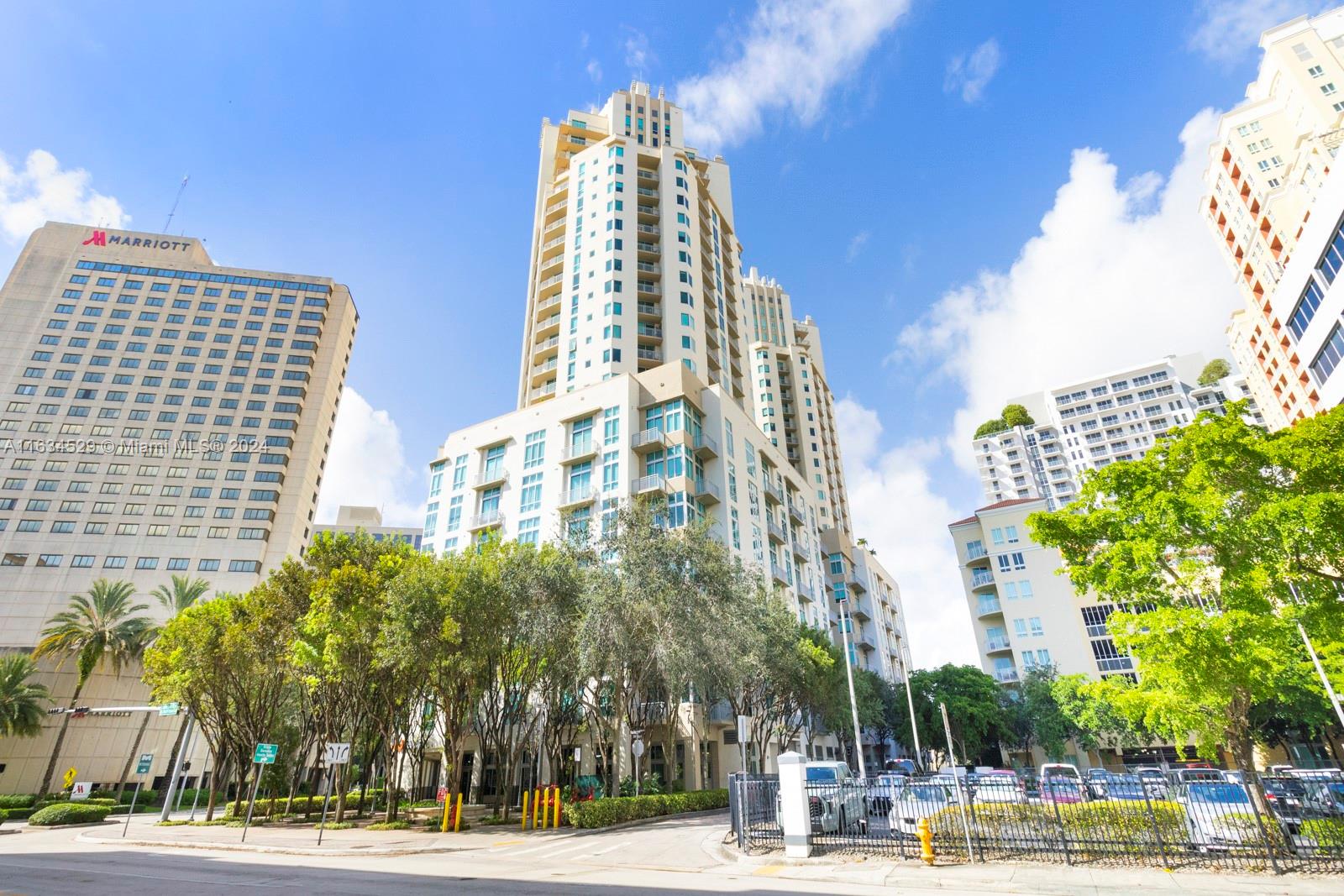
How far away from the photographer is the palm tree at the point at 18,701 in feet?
150

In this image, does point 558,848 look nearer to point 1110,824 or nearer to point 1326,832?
point 1110,824

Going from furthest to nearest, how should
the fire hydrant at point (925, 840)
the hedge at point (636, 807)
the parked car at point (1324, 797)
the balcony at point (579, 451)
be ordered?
the balcony at point (579, 451)
the hedge at point (636, 807)
the fire hydrant at point (925, 840)
the parked car at point (1324, 797)

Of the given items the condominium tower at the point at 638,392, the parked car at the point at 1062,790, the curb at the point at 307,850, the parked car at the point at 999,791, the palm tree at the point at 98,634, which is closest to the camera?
the parked car at the point at 999,791

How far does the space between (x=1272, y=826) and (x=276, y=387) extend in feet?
353

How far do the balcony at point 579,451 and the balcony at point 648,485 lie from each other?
4.46 m

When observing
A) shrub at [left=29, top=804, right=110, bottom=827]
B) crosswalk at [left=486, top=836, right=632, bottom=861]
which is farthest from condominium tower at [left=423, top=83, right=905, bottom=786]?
shrub at [left=29, top=804, right=110, bottom=827]

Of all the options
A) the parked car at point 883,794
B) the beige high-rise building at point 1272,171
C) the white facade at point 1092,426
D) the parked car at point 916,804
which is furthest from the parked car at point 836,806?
the white facade at point 1092,426

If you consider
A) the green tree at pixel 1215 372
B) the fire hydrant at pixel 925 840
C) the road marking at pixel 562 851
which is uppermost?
the green tree at pixel 1215 372

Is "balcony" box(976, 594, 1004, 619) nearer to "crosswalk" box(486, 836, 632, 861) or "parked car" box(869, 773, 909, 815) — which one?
"parked car" box(869, 773, 909, 815)

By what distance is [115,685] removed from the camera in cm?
6131

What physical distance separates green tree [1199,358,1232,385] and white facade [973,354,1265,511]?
1.29 m

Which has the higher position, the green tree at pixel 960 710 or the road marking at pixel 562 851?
the green tree at pixel 960 710

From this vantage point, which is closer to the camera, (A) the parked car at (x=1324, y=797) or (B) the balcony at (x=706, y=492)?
(A) the parked car at (x=1324, y=797)

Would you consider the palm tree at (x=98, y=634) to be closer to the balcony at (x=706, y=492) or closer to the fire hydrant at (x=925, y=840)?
the balcony at (x=706, y=492)
